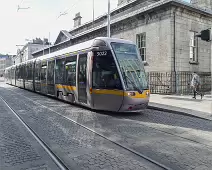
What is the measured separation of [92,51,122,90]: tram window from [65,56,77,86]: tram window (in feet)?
7.01

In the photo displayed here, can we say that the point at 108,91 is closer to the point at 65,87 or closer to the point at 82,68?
the point at 82,68

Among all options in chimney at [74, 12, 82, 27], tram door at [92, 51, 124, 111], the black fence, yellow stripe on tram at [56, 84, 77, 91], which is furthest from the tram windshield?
chimney at [74, 12, 82, 27]

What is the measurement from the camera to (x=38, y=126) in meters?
7.24

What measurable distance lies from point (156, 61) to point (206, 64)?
572cm

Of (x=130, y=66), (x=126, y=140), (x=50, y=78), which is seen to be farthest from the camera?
(x=50, y=78)

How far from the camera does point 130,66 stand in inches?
356

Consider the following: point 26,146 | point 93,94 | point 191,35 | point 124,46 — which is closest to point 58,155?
point 26,146

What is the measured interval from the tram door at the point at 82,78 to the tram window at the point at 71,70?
2.11 ft

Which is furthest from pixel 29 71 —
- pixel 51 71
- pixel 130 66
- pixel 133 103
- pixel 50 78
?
pixel 133 103

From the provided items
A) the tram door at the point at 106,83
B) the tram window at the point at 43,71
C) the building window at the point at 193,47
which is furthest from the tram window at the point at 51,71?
the building window at the point at 193,47

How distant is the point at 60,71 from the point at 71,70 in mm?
1737

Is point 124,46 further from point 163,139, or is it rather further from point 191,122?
point 163,139

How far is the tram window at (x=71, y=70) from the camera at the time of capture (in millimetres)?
11310

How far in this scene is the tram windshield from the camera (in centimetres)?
880
